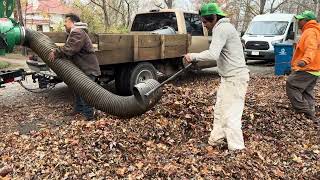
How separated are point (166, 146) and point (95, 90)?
1.56m

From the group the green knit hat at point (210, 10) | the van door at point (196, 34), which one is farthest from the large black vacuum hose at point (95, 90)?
the van door at point (196, 34)

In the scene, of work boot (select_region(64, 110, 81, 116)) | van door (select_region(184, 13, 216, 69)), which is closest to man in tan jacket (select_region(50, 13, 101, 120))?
work boot (select_region(64, 110, 81, 116))

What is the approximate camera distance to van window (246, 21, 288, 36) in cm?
1784

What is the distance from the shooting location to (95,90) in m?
6.34

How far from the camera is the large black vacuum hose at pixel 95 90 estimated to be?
558cm

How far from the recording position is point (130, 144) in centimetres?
527

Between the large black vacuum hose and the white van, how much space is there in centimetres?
1138

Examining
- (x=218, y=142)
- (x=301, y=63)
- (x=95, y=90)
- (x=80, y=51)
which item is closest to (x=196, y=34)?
(x=301, y=63)

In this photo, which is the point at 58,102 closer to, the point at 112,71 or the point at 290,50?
the point at 112,71

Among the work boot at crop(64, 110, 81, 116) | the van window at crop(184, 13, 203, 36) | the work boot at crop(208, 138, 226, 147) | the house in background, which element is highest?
the house in background

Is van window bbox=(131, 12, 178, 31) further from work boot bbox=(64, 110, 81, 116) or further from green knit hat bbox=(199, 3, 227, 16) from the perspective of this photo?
green knit hat bbox=(199, 3, 227, 16)

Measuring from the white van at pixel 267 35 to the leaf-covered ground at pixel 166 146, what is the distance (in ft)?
31.6

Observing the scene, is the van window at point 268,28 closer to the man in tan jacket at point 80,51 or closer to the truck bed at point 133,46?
the truck bed at point 133,46

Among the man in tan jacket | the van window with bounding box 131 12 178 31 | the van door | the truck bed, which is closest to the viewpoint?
the man in tan jacket
